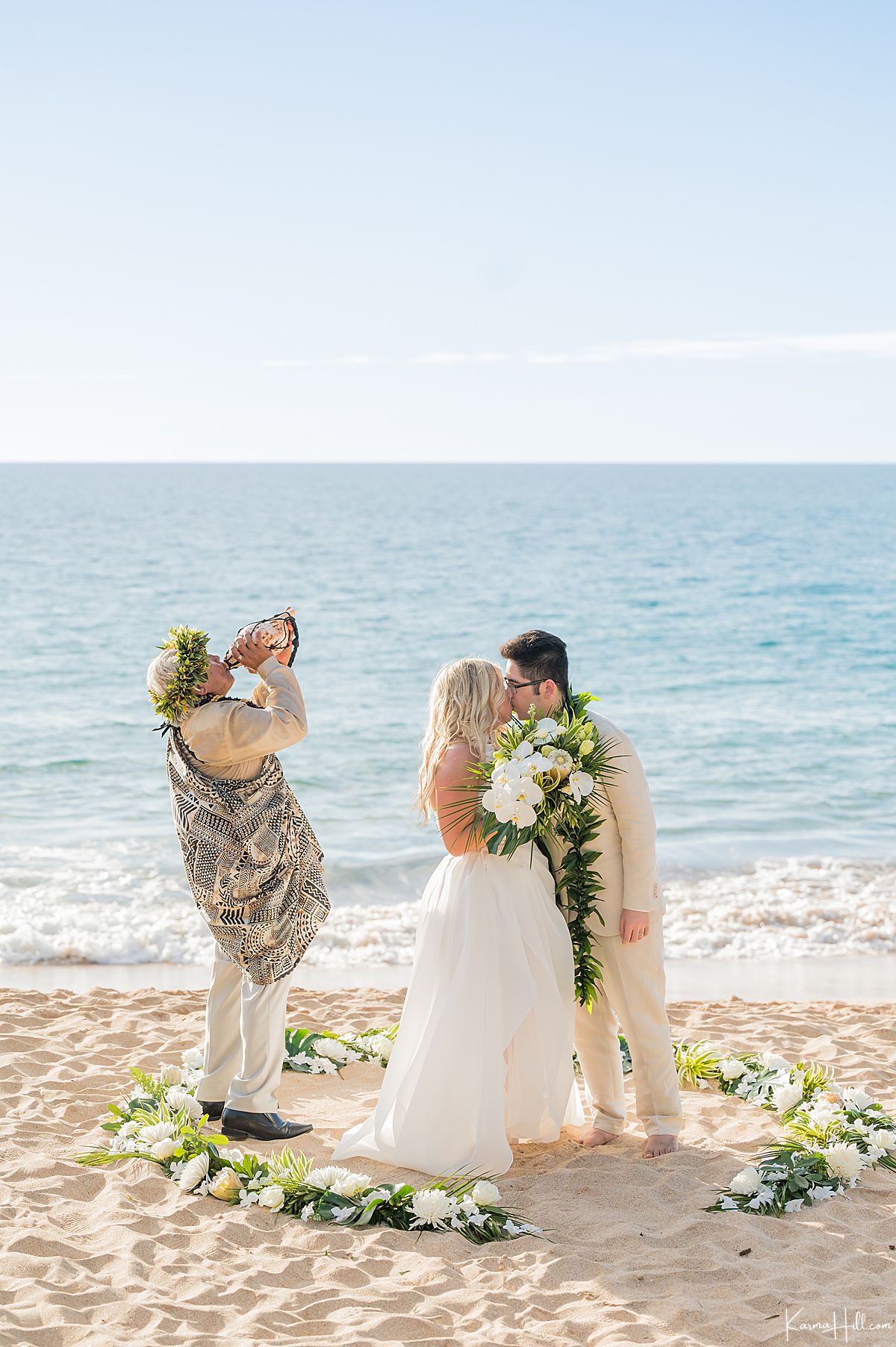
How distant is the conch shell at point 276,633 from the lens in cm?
488

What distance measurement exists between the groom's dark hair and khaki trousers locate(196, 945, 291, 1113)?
5.55ft

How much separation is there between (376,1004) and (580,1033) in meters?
2.30

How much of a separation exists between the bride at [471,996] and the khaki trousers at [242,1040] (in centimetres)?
47

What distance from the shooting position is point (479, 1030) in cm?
460

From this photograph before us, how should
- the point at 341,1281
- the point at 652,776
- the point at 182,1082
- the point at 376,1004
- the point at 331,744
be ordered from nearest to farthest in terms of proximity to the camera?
1. the point at 341,1281
2. the point at 182,1082
3. the point at 376,1004
4. the point at 652,776
5. the point at 331,744

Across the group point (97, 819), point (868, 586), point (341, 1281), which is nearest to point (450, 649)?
point (97, 819)

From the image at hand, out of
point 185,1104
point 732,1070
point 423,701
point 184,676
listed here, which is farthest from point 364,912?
point 423,701

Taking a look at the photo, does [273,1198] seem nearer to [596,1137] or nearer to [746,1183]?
[596,1137]

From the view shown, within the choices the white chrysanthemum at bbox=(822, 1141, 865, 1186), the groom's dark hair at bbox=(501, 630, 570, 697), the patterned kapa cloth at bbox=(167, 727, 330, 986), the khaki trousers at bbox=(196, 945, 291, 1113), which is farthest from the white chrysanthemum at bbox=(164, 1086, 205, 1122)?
the white chrysanthemum at bbox=(822, 1141, 865, 1186)

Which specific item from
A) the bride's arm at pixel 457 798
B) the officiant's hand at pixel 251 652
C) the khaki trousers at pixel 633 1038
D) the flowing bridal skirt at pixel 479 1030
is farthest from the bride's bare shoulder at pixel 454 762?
the khaki trousers at pixel 633 1038

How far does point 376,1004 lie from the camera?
7145mm

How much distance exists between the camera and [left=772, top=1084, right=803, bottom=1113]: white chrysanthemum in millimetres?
5301

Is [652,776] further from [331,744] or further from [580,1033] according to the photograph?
[580,1033]

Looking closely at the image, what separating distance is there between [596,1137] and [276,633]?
261 centimetres
